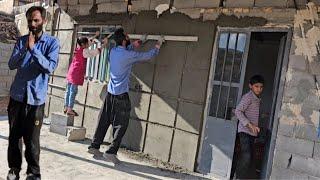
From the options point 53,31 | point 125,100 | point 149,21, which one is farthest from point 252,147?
point 53,31

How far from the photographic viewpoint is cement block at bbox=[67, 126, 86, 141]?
690 cm

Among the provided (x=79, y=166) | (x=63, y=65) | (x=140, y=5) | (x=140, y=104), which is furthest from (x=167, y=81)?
(x=63, y=65)

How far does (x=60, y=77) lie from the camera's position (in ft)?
28.2

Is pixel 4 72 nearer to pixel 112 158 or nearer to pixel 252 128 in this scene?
pixel 112 158

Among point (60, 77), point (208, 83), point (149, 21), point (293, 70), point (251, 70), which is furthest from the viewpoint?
point (60, 77)

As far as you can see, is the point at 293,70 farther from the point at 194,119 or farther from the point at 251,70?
the point at 251,70

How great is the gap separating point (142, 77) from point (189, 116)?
1.23 m

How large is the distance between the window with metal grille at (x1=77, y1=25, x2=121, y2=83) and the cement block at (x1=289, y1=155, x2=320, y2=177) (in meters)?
3.82

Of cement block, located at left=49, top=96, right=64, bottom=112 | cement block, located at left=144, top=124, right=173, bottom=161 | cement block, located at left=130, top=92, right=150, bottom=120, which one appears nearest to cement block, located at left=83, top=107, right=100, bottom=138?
cement block, located at left=130, top=92, right=150, bottom=120

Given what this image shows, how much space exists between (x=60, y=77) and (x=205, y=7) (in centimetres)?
407

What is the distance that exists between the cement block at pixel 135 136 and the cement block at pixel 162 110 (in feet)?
0.89

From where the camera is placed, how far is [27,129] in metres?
3.96

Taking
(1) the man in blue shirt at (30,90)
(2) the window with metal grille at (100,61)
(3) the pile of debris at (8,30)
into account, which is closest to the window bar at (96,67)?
(2) the window with metal grille at (100,61)

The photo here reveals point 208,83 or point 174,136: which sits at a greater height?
point 208,83
